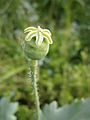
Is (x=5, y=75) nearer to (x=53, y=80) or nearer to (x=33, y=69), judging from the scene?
(x=53, y=80)

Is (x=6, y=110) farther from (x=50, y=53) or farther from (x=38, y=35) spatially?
(x=50, y=53)

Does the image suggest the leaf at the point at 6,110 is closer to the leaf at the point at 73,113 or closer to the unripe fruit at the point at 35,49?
the leaf at the point at 73,113

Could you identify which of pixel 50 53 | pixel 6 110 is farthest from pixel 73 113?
pixel 50 53

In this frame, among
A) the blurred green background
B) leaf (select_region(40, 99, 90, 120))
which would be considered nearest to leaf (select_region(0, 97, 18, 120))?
leaf (select_region(40, 99, 90, 120))

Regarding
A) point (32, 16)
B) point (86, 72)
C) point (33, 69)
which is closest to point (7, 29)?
point (32, 16)

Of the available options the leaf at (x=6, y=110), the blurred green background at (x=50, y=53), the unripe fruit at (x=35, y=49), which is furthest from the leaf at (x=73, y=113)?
the blurred green background at (x=50, y=53)
